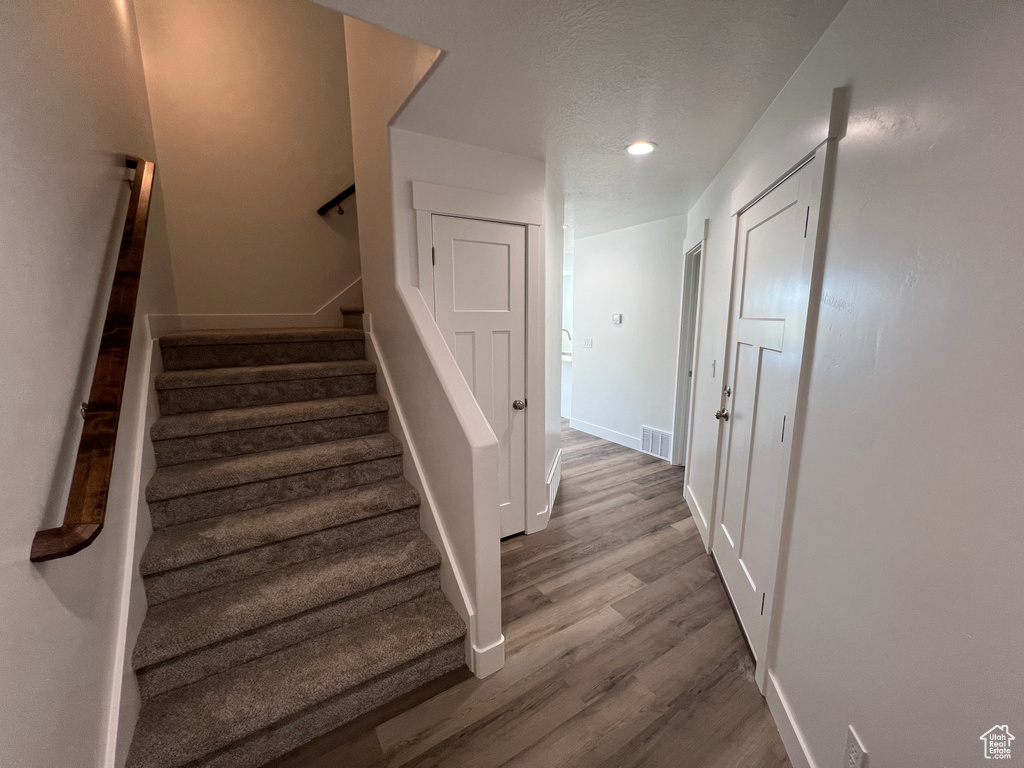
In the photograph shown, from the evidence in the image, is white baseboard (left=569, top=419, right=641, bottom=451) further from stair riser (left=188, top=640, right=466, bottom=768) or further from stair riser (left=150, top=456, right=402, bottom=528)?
stair riser (left=188, top=640, right=466, bottom=768)

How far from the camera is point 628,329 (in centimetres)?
436

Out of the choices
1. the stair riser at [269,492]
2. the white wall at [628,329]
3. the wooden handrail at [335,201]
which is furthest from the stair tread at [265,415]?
the white wall at [628,329]

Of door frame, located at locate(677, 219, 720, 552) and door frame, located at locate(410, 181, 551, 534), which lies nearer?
door frame, located at locate(410, 181, 551, 534)

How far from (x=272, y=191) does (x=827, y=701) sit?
13.4 ft

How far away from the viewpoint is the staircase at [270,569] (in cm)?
138

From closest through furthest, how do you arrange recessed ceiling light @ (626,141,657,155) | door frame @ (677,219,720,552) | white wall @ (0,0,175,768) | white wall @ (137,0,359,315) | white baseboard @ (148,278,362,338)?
white wall @ (0,0,175,768) → recessed ceiling light @ (626,141,657,155) → door frame @ (677,219,720,552) → white wall @ (137,0,359,315) → white baseboard @ (148,278,362,338)

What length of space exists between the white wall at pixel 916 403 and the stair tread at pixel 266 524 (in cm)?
163

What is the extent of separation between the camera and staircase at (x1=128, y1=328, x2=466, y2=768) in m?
1.38

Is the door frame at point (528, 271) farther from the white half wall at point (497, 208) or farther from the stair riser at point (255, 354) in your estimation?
the stair riser at point (255, 354)

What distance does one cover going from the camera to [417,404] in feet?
6.59

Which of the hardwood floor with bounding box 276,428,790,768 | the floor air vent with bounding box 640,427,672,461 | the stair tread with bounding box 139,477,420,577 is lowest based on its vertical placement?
the hardwood floor with bounding box 276,428,790,768

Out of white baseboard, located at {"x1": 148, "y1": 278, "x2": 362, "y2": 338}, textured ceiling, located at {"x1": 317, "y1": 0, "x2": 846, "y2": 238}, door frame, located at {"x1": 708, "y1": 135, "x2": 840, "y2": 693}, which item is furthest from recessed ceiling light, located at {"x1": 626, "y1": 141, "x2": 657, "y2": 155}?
white baseboard, located at {"x1": 148, "y1": 278, "x2": 362, "y2": 338}

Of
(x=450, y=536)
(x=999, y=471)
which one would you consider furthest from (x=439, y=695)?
(x=999, y=471)

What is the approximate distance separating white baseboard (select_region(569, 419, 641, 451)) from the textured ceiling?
2785 millimetres
